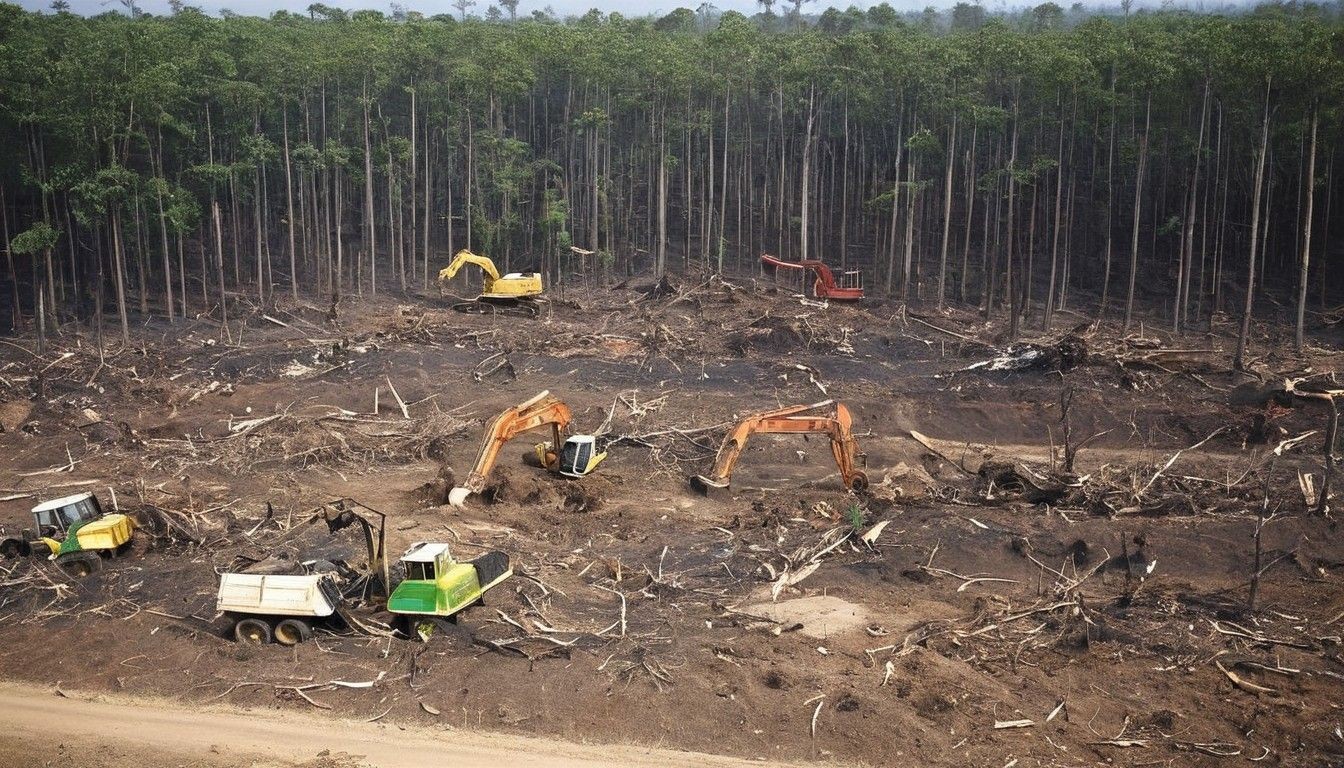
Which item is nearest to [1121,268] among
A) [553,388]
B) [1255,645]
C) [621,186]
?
[621,186]

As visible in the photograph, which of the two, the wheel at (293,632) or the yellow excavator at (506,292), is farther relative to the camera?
the yellow excavator at (506,292)

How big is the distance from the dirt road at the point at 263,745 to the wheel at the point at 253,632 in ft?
5.21

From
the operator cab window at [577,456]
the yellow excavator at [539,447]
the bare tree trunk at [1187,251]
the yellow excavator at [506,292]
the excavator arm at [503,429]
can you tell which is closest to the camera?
the excavator arm at [503,429]

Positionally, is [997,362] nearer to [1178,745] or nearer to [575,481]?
[575,481]

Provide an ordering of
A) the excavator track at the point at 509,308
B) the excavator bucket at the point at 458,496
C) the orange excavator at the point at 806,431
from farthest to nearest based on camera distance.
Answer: the excavator track at the point at 509,308
the orange excavator at the point at 806,431
the excavator bucket at the point at 458,496

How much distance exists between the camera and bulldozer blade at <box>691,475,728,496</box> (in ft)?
80.3

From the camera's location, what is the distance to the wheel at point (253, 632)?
1648 cm

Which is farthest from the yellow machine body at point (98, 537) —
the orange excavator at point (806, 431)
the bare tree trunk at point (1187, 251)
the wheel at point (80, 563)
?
the bare tree trunk at point (1187, 251)

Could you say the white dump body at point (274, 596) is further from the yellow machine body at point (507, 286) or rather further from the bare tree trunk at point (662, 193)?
the bare tree trunk at point (662, 193)

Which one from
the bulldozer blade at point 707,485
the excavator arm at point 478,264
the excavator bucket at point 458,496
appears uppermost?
the excavator arm at point 478,264

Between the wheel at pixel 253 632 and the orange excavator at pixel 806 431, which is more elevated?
the orange excavator at pixel 806 431

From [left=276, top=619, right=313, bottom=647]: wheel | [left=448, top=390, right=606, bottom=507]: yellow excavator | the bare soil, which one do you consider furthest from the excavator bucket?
[left=276, top=619, right=313, bottom=647]: wheel

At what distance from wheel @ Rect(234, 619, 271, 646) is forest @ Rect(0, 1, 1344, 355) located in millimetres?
24555

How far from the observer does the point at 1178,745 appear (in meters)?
13.6
